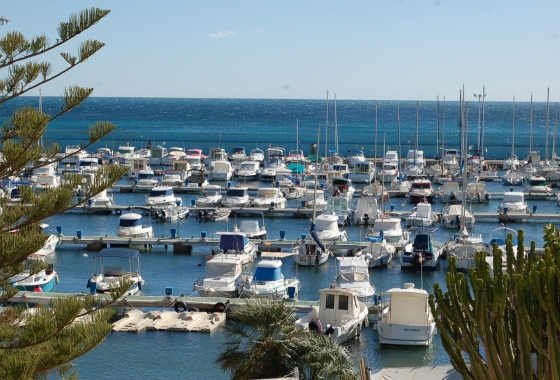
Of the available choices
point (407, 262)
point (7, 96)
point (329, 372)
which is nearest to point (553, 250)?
point (329, 372)

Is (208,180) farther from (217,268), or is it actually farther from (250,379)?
(250,379)

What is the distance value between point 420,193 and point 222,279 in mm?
23219

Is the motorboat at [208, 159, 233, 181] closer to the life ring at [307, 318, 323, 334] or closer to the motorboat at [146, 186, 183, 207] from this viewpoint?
the motorboat at [146, 186, 183, 207]

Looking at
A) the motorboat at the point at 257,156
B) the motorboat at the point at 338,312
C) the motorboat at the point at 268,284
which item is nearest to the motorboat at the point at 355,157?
the motorboat at the point at 257,156

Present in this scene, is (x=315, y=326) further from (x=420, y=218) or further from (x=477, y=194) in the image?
(x=477, y=194)

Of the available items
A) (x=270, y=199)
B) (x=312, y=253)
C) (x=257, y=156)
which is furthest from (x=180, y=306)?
(x=257, y=156)

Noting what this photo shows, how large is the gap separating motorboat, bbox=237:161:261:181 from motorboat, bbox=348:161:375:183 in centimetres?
636

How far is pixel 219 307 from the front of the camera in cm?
2456

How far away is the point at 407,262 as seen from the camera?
3091 cm

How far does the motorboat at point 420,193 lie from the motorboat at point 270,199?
718 cm

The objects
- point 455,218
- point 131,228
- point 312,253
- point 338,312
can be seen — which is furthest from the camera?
point 455,218

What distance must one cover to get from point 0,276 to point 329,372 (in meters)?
5.87

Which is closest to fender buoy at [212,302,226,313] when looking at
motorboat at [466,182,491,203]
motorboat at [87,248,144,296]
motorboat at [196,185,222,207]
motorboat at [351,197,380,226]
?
motorboat at [87,248,144,296]

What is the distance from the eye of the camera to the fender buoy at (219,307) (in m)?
24.5
